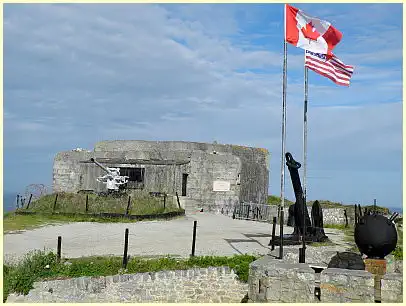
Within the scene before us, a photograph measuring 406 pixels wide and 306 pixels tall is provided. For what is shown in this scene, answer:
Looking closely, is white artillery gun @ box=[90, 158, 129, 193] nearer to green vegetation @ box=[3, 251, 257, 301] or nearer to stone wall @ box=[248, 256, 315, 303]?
green vegetation @ box=[3, 251, 257, 301]

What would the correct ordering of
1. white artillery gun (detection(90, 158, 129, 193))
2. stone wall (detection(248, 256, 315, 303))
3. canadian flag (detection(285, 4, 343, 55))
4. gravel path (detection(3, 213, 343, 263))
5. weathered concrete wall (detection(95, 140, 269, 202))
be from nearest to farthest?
stone wall (detection(248, 256, 315, 303)) → gravel path (detection(3, 213, 343, 263)) → canadian flag (detection(285, 4, 343, 55)) → white artillery gun (detection(90, 158, 129, 193)) → weathered concrete wall (detection(95, 140, 269, 202))

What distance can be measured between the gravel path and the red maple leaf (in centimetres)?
644

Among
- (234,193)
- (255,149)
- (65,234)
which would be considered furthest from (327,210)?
(65,234)

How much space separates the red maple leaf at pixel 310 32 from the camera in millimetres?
14883

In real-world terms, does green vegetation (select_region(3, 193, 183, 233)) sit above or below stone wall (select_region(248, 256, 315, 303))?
above

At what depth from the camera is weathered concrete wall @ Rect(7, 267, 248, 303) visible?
10.5 meters

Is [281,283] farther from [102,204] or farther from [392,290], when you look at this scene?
[102,204]

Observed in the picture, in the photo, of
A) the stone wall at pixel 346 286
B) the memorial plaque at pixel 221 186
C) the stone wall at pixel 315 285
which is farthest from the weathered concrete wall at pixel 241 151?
the stone wall at pixel 346 286

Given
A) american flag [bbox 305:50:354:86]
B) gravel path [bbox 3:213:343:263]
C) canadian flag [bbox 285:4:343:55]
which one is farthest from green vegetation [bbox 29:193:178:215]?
canadian flag [bbox 285:4:343:55]

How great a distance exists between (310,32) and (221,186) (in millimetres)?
14119

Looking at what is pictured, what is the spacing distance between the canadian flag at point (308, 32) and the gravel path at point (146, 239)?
6168 millimetres

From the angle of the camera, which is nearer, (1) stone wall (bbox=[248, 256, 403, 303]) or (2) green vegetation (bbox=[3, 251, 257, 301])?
(1) stone wall (bbox=[248, 256, 403, 303])

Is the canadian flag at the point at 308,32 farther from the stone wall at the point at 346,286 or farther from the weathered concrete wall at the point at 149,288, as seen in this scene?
the stone wall at the point at 346,286

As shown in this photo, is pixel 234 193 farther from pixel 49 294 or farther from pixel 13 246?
pixel 49 294
